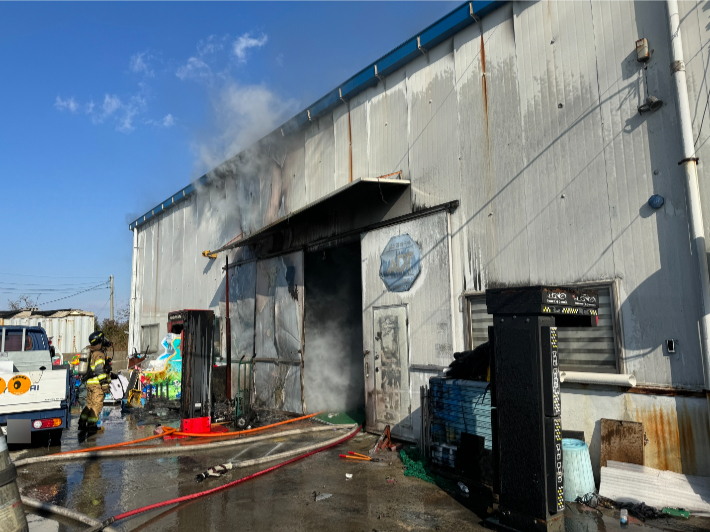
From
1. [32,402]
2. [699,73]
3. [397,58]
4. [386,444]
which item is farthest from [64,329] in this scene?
[699,73]

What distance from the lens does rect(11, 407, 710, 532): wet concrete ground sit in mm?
5172

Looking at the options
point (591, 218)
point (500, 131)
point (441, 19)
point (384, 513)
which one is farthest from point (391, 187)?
point (384, 513)

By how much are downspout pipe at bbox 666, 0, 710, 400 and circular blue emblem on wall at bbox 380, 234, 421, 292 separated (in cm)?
428

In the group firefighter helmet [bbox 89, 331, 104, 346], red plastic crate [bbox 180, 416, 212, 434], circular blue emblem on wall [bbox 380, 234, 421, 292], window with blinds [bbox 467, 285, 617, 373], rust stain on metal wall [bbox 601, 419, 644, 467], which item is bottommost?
red plastic crate [bbox 180, 416, 212, 434]

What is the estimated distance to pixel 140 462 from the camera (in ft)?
25.9

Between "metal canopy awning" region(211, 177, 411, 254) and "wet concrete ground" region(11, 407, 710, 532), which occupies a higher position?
"metal canopy awning" region(211, 177, 411, 254)

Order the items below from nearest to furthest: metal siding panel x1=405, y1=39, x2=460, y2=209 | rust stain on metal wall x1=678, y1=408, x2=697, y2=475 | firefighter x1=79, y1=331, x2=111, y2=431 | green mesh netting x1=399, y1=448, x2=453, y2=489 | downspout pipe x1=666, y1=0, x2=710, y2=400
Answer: downspout pipe x1=666, y1=0, x2=710, y2=400, rust stain on metal wall x1=678, y1=408, x2=697, y2=475, green mesh netting x1=399, y1=448, x2=453, y2=489, metal siding panel x1=405, y1=39, x2=460, y2=209, firefighter x1=79, y1=331, x2=111, y2=431

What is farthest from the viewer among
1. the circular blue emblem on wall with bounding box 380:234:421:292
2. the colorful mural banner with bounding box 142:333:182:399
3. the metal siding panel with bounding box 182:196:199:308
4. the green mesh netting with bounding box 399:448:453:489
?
the metal siding panel with bounding box 182:196:199:308

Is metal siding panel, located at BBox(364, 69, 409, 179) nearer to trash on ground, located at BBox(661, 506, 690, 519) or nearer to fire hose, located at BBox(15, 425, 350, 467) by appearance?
fire hose, located at BBox(15, 425, 350, 467)

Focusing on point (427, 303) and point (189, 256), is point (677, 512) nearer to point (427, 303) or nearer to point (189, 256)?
point (427, 303)

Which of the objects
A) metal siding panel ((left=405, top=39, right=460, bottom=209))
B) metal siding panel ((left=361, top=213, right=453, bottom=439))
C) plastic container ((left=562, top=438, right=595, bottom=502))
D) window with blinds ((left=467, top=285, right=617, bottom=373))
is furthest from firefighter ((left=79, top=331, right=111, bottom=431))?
plastic container ((left=562, top=438, right=595, bottom=502))

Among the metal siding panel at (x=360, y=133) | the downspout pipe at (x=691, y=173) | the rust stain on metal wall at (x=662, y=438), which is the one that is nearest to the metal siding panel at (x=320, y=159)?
the metal siding panel at (x=360, y=133)

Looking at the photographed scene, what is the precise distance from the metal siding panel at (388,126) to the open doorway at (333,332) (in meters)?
2.46

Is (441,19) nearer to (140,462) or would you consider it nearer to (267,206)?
(267,206)
